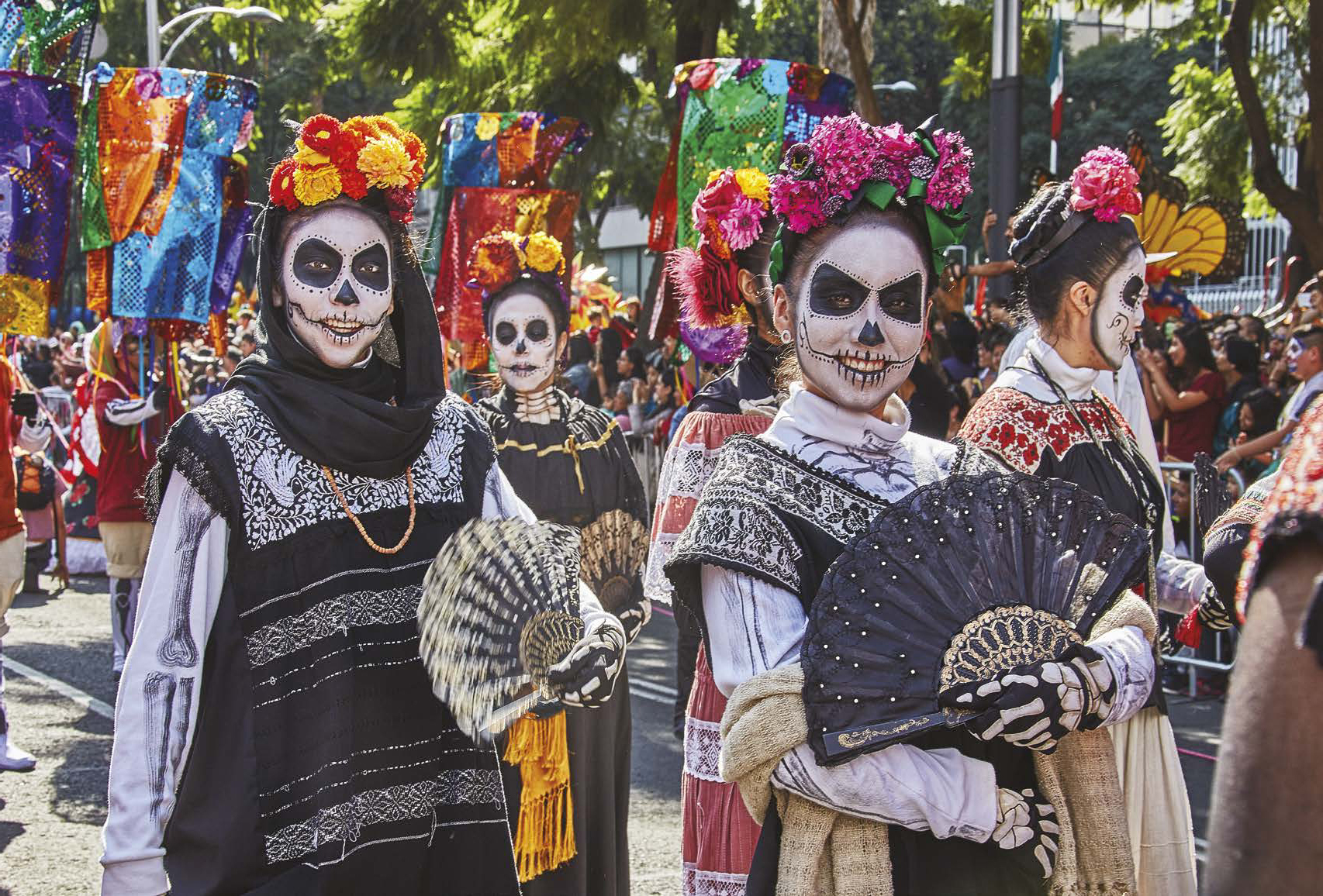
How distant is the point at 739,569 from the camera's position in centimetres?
264

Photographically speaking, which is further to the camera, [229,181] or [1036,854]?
[229,181]

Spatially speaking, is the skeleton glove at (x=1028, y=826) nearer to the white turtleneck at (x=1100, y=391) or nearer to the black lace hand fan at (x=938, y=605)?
the black lace hand fan at (x=938, y=605)

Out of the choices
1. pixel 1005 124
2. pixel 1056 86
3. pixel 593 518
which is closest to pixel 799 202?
pixel 593 518

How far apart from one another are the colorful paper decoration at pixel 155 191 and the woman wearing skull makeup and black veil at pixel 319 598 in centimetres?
535

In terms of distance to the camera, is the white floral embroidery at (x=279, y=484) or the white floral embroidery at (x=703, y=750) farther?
the white floral embroidery at (x=703, y=750)

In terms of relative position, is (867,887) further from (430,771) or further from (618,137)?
(618,137)

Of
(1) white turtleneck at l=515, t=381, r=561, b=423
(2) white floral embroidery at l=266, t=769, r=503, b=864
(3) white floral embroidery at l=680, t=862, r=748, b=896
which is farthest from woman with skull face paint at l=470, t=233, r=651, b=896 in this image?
Answer: (2) white floral embroidery at l=266, t=769, r=503, b=864

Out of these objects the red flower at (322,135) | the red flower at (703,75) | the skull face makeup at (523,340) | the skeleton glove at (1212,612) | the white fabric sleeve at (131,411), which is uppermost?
the red flower at (703,75)

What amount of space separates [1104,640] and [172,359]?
770cm

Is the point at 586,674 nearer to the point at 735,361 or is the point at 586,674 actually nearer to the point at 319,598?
the point at 319,598

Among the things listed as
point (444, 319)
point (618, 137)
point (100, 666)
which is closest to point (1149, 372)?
point (444, 319)

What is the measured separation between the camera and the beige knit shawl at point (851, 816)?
98.7 inches

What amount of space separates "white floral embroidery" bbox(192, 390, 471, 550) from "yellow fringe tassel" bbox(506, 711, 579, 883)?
64 centimetres

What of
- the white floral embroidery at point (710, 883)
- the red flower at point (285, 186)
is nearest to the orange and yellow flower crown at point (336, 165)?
the red flower at point (285, 186)
